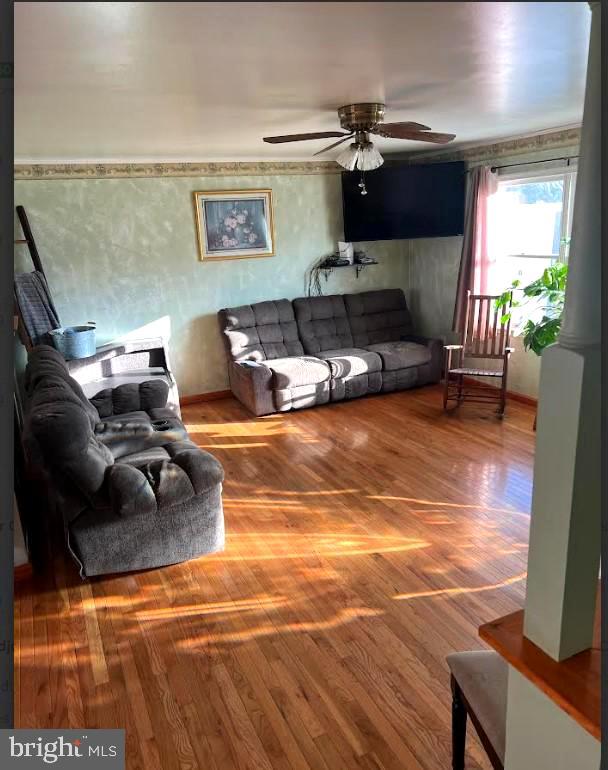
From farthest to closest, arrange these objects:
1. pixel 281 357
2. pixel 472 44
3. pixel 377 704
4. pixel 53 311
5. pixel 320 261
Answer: pixel 320 261 → pixel 281 357 → pixel 53 311 → pixel 377 704 → pixel 472 44

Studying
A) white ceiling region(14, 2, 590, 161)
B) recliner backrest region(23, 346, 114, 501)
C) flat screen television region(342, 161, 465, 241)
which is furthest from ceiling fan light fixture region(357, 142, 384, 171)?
flat screen television region(342, 161, 465, 241)

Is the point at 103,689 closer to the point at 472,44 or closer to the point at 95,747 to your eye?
the point at 95,747

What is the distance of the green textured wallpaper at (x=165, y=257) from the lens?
17.2 ft

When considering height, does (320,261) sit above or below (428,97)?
below

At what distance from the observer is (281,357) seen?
598 cm

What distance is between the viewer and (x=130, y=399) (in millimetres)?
4551

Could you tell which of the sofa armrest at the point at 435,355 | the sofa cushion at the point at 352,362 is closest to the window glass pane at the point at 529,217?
the sofa armrest at the point at 435,355

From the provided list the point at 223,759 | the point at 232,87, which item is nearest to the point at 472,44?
the point at 232,87

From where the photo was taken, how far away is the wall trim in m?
6.02

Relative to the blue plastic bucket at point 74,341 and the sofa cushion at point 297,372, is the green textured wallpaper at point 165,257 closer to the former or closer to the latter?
the blue plastic bucket at point 74,341

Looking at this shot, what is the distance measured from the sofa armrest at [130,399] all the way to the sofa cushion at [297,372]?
3.73ft

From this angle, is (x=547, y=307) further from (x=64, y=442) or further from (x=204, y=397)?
(x=64, y=442)

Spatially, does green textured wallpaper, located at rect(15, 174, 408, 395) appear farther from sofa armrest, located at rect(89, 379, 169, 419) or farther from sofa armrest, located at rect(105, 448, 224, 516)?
sofa armrest, located at rect(105, 448, 224, 516)

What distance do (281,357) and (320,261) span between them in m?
1.20
